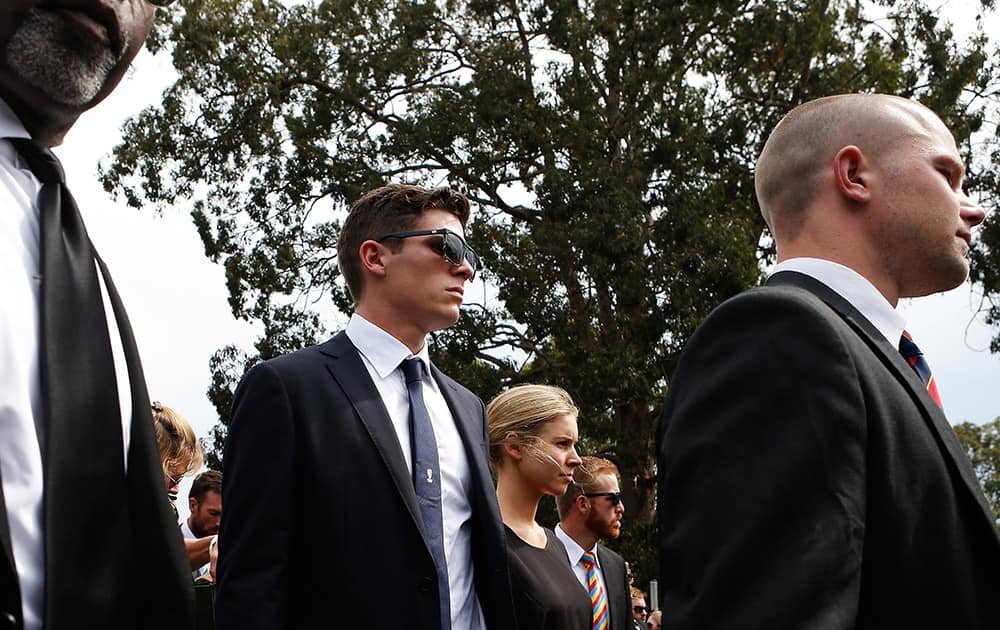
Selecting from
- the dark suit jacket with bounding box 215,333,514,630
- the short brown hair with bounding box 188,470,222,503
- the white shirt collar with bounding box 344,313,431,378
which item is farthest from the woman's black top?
the short brown hair with bounding box 188,470,222,503

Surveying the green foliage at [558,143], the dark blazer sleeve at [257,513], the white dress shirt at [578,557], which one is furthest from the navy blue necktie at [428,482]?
the green foliage at [558,143]

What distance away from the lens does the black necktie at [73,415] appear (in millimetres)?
1449

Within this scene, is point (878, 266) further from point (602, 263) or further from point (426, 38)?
point (426, 38)

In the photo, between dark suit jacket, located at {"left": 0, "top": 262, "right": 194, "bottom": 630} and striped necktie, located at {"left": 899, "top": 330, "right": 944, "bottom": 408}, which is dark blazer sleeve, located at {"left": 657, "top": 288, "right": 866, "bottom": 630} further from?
dark suit jacket, located at {"left": 0, "top": 262, "right": 194, "bottom": 630}

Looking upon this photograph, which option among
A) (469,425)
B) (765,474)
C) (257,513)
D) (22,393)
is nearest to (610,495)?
(469,425)

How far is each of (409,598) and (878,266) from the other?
4.94ft

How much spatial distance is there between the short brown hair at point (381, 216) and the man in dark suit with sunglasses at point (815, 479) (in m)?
1.81

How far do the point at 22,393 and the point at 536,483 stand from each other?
3109mm

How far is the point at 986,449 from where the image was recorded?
53.7 m

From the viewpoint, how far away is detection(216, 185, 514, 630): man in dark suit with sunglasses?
2.94m

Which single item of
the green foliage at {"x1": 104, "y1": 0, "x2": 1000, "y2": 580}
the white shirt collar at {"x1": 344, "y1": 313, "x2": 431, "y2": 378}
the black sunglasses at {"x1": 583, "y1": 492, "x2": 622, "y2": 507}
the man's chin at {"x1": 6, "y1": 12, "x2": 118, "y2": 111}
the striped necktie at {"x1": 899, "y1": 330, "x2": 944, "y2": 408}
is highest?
the green foliage at {"x1": 104, "y1": 0, "x2": 1000, "y2": 580}

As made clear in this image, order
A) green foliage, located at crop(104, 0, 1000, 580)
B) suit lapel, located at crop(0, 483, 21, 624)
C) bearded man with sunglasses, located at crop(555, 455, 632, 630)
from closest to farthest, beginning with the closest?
suit lapel, located at crop(0, 483, 21, 624) < bearded man with sunglasses, located at crop(555, 455, 632, 630) < green foliage, located at crop(104, 0, 1000, 580)

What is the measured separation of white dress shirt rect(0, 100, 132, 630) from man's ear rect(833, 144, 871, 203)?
148cm

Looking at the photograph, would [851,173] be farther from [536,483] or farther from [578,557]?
[578,557]
